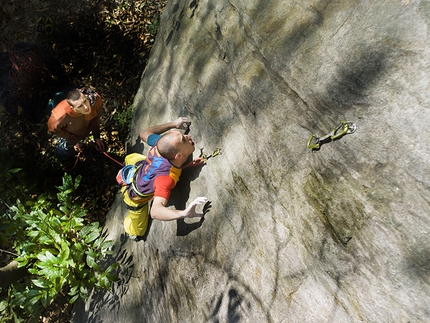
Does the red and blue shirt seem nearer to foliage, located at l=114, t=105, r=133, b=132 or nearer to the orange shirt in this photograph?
the orange shirt

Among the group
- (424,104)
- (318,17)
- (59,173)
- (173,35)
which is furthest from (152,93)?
(424,104)

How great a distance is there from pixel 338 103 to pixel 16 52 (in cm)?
359

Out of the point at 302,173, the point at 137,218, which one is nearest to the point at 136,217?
the point at 137,218

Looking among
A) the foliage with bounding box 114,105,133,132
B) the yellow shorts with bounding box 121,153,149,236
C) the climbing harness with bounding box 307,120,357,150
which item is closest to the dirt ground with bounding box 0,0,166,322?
the foliage with bounding box 114,105,133,132

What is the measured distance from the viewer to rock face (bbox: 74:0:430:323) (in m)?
1.87

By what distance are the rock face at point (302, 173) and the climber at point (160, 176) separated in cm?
20

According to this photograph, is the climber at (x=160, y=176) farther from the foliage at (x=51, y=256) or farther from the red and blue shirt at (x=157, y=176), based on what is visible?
the foliage at (x=51, y=256)

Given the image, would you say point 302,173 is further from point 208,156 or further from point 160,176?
point 160,176

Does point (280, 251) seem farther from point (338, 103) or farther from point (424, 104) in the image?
point (424, 104)

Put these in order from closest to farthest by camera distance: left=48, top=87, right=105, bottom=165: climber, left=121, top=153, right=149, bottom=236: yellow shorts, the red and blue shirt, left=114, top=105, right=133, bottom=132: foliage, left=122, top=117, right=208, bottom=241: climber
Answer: left=122, top=117, right=208, bottom=241: climber < the red and blue shirt < left=48, top=87, right=105, bottom=165: climber < left=121, top=153, right=149, bottom=236: yellow shorts < left=114, top=105, right=133, bottom=132: foliage

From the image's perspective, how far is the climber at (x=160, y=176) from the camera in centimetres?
306

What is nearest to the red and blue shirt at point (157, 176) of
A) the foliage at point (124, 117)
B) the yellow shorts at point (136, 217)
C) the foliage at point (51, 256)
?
the yellow shorts at point (136, 217)

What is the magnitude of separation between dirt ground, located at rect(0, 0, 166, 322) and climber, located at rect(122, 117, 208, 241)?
1.70m

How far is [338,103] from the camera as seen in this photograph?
224cm
